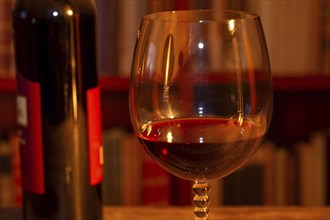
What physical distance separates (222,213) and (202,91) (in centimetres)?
27

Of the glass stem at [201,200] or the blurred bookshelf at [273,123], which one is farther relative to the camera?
the blurred bookshelf at [273,123]

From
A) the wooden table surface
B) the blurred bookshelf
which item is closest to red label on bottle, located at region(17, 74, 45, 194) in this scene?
the wooden table surface

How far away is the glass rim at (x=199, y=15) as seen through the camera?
25.6 inches

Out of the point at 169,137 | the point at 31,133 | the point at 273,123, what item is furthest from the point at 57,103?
the point at 273,123

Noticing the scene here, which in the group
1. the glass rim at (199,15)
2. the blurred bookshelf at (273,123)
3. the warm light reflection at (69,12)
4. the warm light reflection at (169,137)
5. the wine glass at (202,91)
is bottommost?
the blurred bookshelf at (273,123)

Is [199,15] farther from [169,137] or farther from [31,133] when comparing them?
[31,133]

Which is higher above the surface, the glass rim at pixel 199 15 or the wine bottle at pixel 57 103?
the glass rim at pixel 199 15

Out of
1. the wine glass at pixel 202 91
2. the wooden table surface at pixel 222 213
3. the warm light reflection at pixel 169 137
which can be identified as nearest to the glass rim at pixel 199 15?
the wine glass at pixel 202 91

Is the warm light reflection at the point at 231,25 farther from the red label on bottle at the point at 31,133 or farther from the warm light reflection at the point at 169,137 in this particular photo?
the red label on bottle at the point at 31,133

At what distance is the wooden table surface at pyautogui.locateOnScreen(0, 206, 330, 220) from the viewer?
2.77 ft

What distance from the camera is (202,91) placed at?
65 centimetres

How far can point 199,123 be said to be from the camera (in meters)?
0.67

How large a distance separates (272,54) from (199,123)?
0.93 meters

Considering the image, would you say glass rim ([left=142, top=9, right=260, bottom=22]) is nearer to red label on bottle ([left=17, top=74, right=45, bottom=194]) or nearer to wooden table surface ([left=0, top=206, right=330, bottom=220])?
red label on bottle ([left=17, top=74, right=45, bottom=194])
